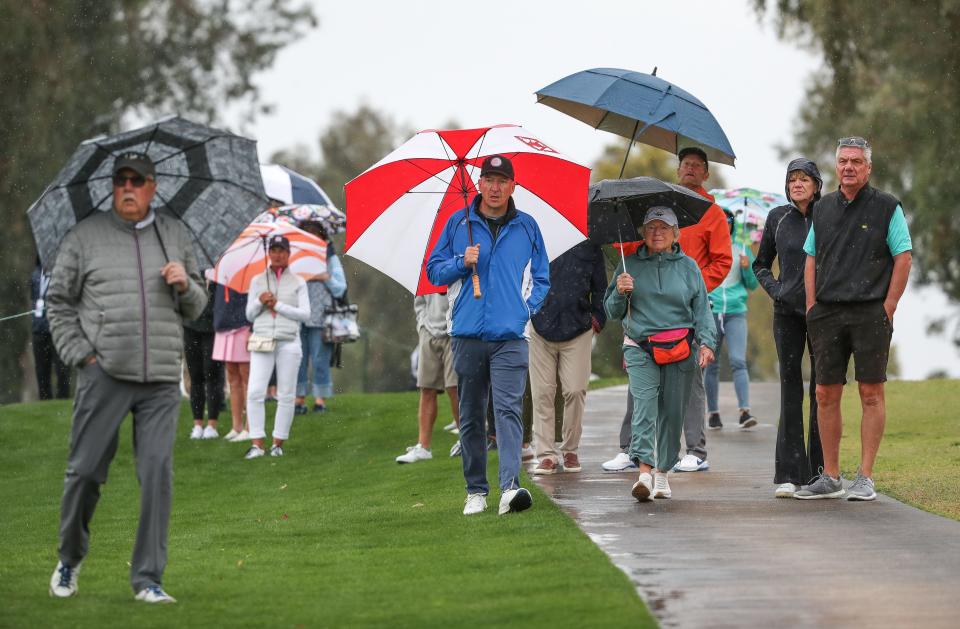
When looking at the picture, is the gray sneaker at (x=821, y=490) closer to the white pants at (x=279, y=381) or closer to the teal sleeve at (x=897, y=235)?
the teal sleeve at (x=897, y=235)

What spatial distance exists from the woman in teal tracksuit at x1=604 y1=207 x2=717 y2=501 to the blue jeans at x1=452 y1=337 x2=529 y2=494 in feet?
2.92

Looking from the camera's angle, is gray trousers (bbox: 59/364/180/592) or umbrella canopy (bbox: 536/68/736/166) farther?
umbrella canopy (bbox: 536/68/736/166)

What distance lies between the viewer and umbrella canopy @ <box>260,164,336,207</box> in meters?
17.5

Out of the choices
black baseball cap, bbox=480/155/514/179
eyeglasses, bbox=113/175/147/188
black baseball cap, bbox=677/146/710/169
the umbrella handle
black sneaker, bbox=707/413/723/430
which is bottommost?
black sneaker, bbox=707/413/723/430

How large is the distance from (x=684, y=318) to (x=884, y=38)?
17124mm

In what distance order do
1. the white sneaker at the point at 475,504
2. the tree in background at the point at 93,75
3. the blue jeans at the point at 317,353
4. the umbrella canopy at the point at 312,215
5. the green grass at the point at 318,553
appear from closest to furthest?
the green grass at the point at 318,553
the white sneaker at the point at 475,504
the umbrella canopy at the point at 312,215
the blue jeans at the point at 317,353
the tree in background at the point at 93,75

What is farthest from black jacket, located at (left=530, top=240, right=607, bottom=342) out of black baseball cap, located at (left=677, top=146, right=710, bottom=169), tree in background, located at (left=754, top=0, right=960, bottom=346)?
tree in background, located at (left=754, top=0, right=960, bottom=346)

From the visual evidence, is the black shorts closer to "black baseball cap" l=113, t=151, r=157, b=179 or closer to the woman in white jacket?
"black baseball cap" l=113, t=151, r=157, b=179

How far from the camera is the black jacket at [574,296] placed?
12.6 meters

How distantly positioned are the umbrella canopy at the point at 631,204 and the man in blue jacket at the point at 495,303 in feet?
3.17

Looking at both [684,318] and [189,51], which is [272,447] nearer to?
A: [684,318]

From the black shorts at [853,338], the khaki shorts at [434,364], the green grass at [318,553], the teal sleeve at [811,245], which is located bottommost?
the green grass at [318,553]

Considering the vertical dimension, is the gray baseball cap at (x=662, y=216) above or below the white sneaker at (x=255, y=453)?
above

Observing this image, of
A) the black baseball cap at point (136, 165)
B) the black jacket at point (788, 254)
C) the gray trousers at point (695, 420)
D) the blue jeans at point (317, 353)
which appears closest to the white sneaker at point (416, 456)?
the gray trousers at point (695, 420)
